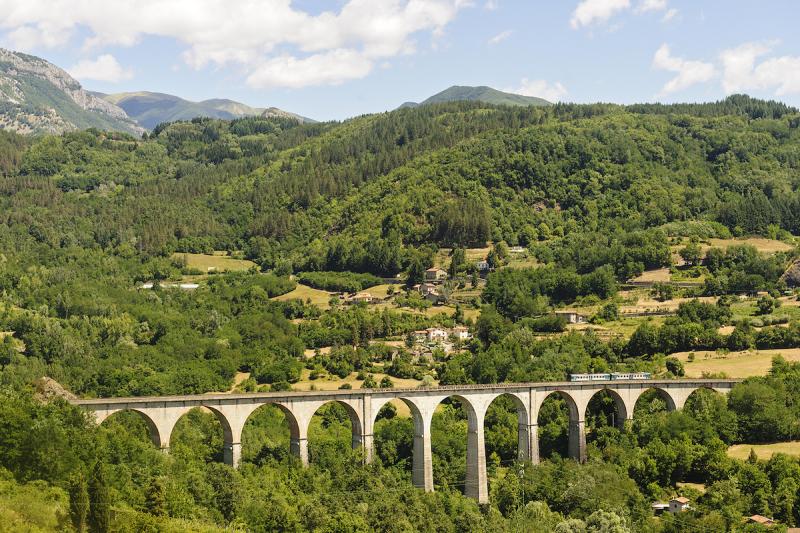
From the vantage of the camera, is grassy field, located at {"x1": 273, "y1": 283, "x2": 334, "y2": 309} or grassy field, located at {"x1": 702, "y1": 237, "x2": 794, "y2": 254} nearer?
grassy field, located at {"x1": 273, "y1": 283, "x2": 334, "y2": 309}

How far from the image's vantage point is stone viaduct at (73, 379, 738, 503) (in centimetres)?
6047

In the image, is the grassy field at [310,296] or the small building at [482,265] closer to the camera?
the grassy field at [310,296]

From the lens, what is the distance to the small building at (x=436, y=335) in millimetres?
107938

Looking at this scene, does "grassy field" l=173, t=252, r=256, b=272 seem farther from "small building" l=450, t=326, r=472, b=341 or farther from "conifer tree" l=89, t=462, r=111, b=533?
"conifer tree" l=89, t=462, r=111, b=533

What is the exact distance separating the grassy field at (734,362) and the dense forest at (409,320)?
6.08 feet

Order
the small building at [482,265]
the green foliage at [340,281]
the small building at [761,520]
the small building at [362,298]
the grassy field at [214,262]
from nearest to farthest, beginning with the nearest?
the small building at [761,520]
the small building at [362,298]
the green foliage at [340,281]
the small building at [482,265]
the grassy field at [214,262]

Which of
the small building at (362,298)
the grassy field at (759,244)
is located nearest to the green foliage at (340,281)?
the small building at (362,298)

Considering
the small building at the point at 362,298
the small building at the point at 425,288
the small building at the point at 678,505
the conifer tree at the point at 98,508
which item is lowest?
the small building at the point at 678,505

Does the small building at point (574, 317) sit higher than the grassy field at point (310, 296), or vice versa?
the grassy field at point (310, 296)

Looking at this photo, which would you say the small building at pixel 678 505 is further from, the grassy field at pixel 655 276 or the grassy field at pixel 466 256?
the grassy field at pixel 466 256

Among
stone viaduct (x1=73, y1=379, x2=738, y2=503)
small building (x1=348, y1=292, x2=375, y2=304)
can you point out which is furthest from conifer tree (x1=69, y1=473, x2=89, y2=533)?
small building (x1=348, y1=292, x2=375, y2=304)

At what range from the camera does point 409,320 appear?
11562 cm

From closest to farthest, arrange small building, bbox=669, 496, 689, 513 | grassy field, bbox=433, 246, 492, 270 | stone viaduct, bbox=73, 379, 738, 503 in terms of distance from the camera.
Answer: small building, bbox=669, 496, 689, 513 < stone viaduct, bbox=73, 379, 738, 503 < grassy field, bbox=433, 246, 492, 270

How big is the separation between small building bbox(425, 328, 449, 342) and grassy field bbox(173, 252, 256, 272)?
5397 cm
